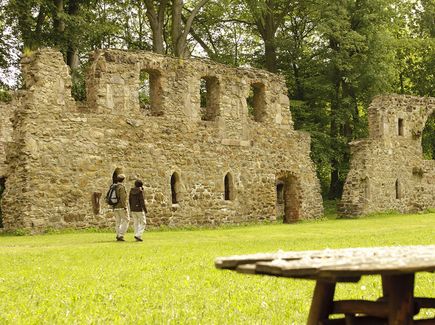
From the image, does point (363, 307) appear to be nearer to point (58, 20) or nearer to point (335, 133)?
point (58, 20)

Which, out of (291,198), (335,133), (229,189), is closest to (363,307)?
(229,189)

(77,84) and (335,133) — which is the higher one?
(77,84)

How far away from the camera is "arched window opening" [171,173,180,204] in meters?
24.4

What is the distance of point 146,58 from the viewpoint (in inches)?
949

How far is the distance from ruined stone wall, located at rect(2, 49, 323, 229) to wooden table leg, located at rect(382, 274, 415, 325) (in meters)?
17.8

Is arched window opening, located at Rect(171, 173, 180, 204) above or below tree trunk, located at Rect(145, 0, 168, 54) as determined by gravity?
below

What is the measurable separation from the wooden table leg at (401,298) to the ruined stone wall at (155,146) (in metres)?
17.8

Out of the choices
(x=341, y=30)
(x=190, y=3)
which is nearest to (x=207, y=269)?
(x=341, y=30)

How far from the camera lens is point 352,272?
3234 millimetres

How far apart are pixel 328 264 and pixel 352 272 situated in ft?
0.49

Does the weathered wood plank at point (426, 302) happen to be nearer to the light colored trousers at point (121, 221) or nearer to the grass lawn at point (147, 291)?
the grass lawn at point (147, 291)

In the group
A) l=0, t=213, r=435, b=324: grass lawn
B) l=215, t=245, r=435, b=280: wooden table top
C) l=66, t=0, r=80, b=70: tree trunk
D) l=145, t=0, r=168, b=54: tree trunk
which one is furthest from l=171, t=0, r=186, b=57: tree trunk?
l=215, t=245, r=435, b=280: wooden table top

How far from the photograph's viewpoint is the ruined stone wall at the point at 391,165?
31359 mm

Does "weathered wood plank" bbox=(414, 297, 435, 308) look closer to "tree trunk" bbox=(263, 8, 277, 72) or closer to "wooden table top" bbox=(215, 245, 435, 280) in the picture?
"wooden table top" bbox=(215, 245, 435, 280)
